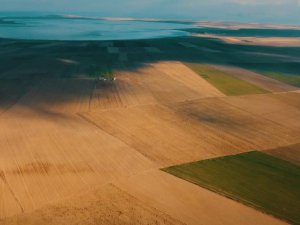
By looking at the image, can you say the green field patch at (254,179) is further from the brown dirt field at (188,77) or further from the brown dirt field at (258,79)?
the brown dirt field at (258,79)

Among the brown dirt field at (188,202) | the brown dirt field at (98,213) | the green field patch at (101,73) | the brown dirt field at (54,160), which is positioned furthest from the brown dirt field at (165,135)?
the green field patch at (101,73)

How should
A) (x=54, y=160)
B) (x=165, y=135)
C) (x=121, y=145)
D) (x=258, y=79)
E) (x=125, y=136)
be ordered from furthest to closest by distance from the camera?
(x=258, y=79) → (x=165, y=135) → (x=125, y=136) → (x=121, y=145) → (x=54, y=160)

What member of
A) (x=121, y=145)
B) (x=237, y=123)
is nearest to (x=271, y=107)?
(x=237, y=123)

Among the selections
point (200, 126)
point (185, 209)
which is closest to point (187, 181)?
point (185, 209)

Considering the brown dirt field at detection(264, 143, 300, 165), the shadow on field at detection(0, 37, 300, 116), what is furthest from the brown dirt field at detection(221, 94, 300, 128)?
the shadow on field at detection(0, 37, 300, 116)

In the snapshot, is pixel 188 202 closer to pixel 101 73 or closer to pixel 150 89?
pixel 150 89

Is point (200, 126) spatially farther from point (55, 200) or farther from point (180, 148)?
point (55, 200)

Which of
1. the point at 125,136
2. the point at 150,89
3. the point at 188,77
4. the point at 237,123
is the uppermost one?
the point at 188,77

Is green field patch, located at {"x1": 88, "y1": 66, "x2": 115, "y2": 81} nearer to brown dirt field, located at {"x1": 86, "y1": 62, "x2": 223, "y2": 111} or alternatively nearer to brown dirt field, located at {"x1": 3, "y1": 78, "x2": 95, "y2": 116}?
brown dirt field, located at {"x1": 86, "y1": 62, "x2": 223, "y2": 111}
